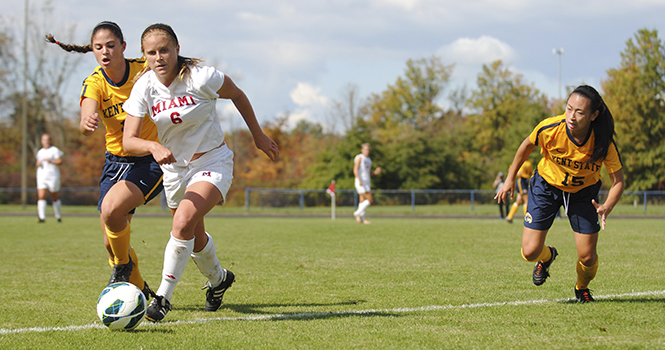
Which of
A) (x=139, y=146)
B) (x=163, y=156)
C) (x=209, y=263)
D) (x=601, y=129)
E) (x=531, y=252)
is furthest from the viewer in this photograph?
(x=531, y=252)

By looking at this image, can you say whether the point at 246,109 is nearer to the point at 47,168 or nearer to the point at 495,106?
the point at 47,168

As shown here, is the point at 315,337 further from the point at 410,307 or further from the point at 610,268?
the point at 610,268

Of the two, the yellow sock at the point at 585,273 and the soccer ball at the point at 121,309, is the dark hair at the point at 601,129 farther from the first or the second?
the soccer ball at the point at 121,309

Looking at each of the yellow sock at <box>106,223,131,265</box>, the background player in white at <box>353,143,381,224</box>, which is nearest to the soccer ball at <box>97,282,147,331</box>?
the yellow sock at <box>106,223,131,265</box>

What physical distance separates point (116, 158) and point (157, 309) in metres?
1.58

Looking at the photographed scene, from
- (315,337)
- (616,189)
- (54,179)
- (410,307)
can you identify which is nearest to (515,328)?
(410,307)

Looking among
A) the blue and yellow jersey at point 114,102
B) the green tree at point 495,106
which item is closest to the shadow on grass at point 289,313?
the blue and yellow jersey at point 114,102

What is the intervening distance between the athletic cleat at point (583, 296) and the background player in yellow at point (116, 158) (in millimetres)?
3722

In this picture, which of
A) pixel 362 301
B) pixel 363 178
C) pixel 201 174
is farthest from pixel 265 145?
pixel 363 178

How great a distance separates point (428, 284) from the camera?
5.81m

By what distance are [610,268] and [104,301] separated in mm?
5779

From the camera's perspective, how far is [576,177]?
15.6 feet

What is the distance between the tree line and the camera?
129 feet

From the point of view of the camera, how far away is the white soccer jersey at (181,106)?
420 centimetres
